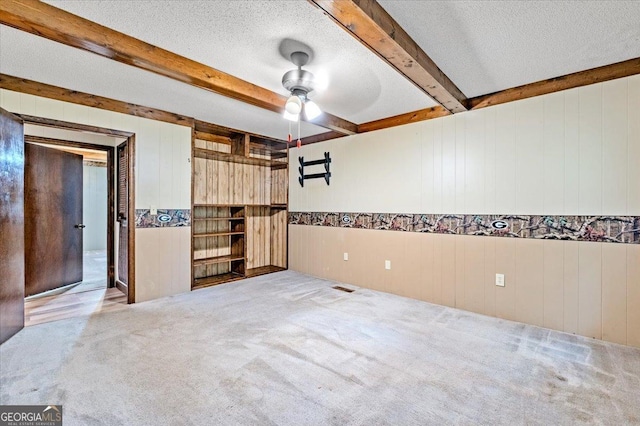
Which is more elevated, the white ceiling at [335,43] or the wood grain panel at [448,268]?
the white ceiling at [335,43]

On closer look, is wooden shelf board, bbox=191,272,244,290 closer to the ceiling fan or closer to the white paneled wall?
the white paneled wall

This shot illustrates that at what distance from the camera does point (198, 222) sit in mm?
4926

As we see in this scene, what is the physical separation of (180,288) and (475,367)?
358 cm

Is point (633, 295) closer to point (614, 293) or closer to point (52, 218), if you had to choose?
point (614, 293)

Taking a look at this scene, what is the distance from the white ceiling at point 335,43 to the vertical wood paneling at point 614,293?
162 centimetres

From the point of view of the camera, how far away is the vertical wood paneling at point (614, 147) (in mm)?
2615

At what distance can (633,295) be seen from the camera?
2.61 metres

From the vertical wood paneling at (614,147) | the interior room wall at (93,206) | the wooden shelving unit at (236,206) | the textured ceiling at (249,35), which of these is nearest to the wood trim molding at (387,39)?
the textured ceiling at (249,35)

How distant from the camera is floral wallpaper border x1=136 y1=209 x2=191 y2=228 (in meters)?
3.81

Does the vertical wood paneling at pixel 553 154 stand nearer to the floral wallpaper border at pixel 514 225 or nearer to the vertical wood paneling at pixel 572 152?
the vertical wood paneling at pixel 572 152

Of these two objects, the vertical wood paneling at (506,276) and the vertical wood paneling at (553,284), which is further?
the vertical wood paneling at (506,276)

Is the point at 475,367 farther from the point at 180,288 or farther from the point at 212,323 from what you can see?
the point at 180,288

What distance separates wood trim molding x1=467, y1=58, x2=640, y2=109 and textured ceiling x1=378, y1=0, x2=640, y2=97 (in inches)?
3.2

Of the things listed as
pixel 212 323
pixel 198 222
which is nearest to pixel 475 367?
pixel 212 323
